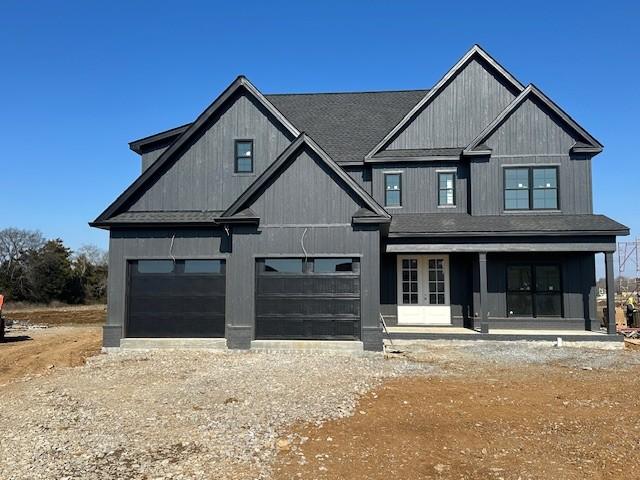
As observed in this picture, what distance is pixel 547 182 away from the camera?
53.4 feet

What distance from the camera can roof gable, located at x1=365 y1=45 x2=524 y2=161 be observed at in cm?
1728

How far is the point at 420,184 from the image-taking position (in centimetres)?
1736

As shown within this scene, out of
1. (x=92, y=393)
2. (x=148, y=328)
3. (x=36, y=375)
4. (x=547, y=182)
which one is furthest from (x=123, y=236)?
(x=547, y=182)

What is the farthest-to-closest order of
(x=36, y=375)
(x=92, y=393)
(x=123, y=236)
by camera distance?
(x=123, y=236) → (x=36, y=375) → (x=92, y=393)

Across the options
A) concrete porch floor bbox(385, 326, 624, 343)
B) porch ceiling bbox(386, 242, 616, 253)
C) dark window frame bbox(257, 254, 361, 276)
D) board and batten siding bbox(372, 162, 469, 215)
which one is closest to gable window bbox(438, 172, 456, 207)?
board and batten siding bbox(372, 162, 469, 215)

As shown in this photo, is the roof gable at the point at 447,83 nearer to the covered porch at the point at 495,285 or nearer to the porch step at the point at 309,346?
the covered porch at the point at 495,285

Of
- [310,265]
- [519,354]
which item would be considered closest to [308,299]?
[310,265]

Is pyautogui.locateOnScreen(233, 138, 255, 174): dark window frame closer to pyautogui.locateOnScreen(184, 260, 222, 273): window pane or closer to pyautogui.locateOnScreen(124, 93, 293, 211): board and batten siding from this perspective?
pyautogui.locateOnScreen(124, 93, 293, 211): board and batten siding

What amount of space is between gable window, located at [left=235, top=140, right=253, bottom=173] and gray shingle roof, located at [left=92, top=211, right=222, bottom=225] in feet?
5.40

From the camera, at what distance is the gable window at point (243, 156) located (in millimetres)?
14914

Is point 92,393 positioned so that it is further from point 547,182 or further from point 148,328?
point 547,182

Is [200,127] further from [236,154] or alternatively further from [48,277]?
[48,277]

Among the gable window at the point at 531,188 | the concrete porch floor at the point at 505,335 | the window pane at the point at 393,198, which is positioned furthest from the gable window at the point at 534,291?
the window pane at the point at 393,198

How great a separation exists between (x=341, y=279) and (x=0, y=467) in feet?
29.8
